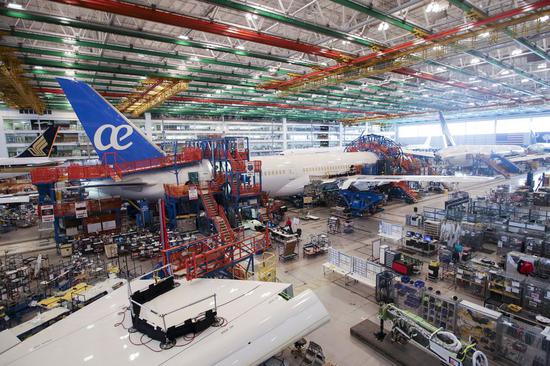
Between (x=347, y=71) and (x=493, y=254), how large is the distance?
15.1 m

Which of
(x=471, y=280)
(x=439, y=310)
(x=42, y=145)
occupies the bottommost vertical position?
(x=471, y=280)

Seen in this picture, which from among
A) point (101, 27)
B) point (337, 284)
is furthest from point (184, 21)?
point (337, 284)

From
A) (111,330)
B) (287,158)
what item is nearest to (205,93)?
(287,158)

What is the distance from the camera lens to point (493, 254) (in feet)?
51.1

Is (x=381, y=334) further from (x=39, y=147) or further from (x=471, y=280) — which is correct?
(x=39, y=147)

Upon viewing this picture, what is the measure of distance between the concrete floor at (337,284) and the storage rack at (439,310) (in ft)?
5.77

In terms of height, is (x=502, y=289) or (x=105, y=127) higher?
(x=105, y=127)

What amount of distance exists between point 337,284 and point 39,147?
108 feet

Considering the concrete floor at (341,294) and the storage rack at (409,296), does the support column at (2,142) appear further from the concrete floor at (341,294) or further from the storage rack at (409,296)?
the storage rack at (409,296)

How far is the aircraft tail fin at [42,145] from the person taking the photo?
2852 centimetres

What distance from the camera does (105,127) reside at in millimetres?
17578

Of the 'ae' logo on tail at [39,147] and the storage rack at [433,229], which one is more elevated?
the 'ae' logo on tail at [39,147]

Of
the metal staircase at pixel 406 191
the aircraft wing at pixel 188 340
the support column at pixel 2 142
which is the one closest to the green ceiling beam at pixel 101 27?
the aircraft wing at pixel 188 340

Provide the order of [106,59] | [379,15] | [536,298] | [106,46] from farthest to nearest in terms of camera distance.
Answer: [106,59] < [106,46] < [379,15] < [536,298]
